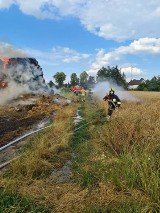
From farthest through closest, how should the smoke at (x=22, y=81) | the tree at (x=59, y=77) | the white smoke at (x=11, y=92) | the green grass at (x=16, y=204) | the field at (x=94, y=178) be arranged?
1. the tree at (x=59, y=77)
2. the smoke at (x=22, y=81)
3. the white smoke at (x=11, y=92)
4. the field at (x=94, y=178)
5. the green grass at (x=16, y=204)

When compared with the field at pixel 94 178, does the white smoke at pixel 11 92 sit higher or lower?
higher

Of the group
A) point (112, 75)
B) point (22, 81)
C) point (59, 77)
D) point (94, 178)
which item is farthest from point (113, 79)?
point (94, 178)

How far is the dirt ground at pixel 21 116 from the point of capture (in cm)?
1468

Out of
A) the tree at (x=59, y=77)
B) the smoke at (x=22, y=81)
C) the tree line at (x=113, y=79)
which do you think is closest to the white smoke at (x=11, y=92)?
the smoke at (x=22, y=81)

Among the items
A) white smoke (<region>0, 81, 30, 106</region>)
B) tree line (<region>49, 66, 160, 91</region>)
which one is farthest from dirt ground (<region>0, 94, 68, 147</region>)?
tree line (<region>49, 66, 160, 91</region>)

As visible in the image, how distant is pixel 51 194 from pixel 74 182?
104cm

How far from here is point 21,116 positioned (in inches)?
843

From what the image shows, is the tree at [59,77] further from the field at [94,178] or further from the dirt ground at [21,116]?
the field at [94,178]

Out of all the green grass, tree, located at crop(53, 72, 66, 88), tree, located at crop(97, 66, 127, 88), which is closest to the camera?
the green grass

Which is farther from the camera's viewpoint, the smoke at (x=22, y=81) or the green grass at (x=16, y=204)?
the smoke at (x=22, y=81)

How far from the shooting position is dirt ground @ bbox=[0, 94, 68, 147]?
14.7m

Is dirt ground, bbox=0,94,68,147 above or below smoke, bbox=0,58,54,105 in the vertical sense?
below

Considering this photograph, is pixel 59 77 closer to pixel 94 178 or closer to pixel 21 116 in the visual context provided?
pixel 21 116

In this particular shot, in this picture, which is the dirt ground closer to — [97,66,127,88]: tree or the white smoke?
the white smoke
